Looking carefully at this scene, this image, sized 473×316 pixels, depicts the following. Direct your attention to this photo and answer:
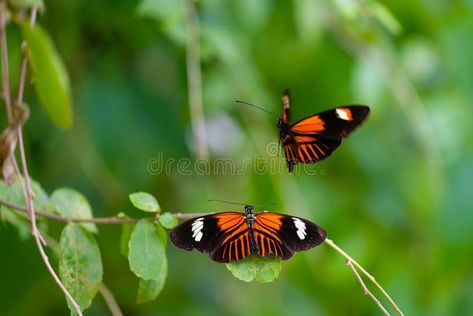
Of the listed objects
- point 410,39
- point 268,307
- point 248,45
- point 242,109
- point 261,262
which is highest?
point 410,39

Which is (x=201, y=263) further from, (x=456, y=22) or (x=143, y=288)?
(x=143, y=288)

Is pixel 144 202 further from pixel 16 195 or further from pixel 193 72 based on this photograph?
pixel 193 72

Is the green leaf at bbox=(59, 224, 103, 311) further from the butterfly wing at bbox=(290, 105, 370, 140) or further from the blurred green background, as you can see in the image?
the blurred green background

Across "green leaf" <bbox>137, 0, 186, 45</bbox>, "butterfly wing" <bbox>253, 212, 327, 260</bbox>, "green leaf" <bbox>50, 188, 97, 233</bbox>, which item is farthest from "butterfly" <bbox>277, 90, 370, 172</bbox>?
"green leaf" <bbox>137, 0, 186, 45</bbox>

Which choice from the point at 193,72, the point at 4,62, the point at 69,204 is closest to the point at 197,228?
the point at 69,204

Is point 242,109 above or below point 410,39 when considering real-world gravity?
below

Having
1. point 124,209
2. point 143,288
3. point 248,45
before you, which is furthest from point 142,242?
point 248,45
